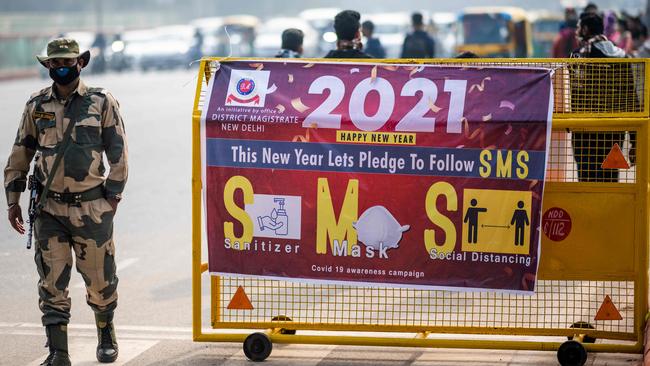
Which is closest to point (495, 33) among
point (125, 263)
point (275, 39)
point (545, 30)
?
point (545, 30)

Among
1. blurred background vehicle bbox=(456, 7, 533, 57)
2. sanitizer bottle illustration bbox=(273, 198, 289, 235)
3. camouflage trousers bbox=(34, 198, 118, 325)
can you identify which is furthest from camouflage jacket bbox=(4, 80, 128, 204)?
blurred background vehicle bbox=(456, 7, 533, 57)

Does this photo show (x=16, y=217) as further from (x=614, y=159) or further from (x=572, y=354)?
(x=614, y=159)

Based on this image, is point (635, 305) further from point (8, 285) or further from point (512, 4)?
point (512, 4)

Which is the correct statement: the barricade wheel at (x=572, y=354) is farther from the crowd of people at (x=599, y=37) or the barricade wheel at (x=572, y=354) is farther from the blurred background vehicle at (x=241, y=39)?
the blurred background vehicle at (x=241, y=39)

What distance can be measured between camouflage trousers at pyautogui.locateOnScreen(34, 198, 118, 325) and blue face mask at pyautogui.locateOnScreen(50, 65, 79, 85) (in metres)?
0.63

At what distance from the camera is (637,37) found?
16.6 metres

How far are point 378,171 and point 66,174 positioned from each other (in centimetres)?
164

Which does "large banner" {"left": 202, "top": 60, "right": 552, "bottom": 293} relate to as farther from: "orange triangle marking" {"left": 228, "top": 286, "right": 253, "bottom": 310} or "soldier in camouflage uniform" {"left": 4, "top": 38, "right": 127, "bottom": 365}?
"soldier in camouflage uniform" {"left": 4, "top": 38, "right": 127, "bottom": 365}

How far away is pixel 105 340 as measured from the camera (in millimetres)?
6836

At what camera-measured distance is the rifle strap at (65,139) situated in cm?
641

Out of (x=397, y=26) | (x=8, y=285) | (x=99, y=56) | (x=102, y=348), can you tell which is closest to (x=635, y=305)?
(x=102, y=348)

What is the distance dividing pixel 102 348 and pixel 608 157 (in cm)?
295

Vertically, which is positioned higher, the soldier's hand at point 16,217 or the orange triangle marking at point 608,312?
the soldier's hand at point 16,217

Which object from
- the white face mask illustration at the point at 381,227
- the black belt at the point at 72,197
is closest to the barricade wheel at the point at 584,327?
the white face mask illustration at the point at 381,227
